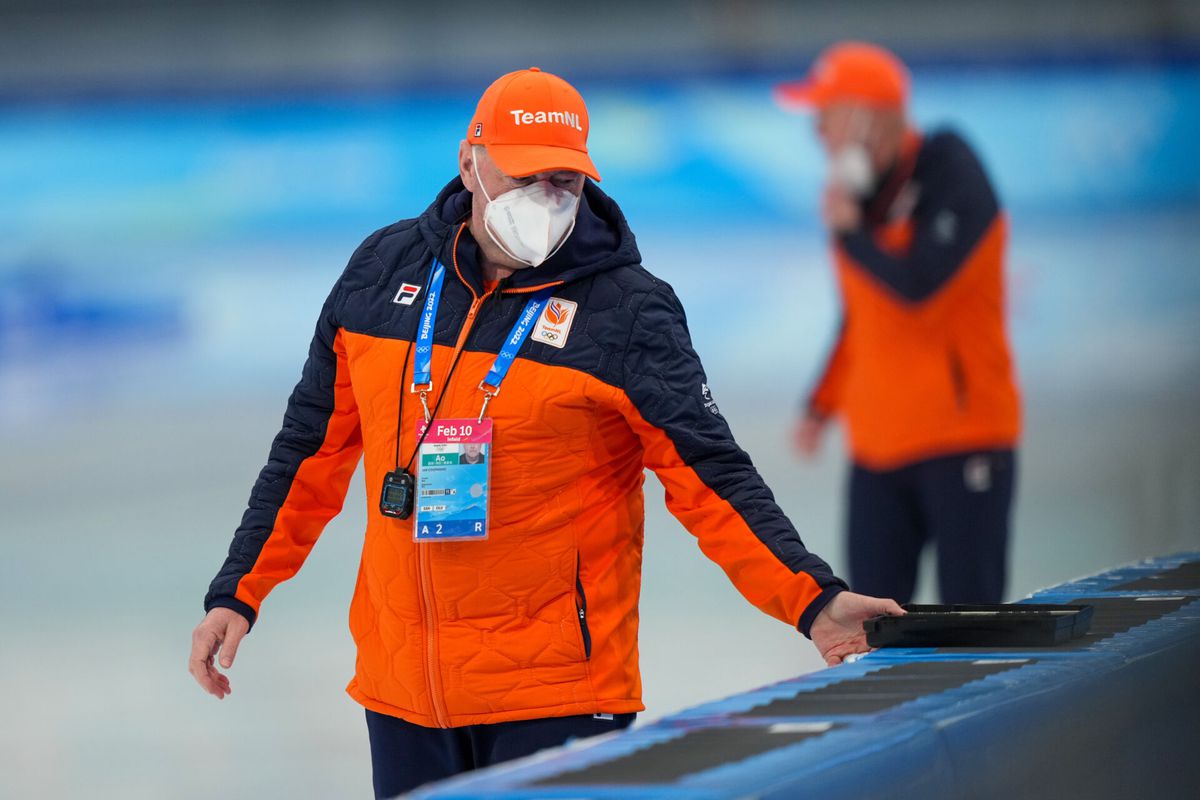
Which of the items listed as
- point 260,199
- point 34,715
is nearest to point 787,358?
point 260,199

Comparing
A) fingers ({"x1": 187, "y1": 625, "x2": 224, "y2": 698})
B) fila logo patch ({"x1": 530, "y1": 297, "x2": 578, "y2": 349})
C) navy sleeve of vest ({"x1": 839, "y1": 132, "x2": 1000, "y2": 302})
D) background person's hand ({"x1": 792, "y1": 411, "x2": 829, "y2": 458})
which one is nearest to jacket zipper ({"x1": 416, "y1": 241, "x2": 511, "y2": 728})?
fila logo patch ({"x1": 530, "y1": 297, "x2": 578, "y2": 349})

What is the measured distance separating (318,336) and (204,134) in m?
7.75

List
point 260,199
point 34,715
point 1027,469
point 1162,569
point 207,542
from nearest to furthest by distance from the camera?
point 1162,569, point 34,715, point 207,542, point 1027,469, point 260,199

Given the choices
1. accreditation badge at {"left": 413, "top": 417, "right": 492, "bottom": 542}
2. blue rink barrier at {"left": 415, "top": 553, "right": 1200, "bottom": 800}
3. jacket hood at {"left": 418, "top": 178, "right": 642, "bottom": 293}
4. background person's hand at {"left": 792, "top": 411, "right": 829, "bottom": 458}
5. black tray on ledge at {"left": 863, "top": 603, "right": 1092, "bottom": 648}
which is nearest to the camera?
blue rink barrier at {"left": 415, "top": 553, "right": 1200, "bottom": 800}

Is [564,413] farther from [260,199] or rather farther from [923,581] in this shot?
[260,199]

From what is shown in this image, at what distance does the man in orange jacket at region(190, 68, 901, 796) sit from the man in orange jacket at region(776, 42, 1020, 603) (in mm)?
1932

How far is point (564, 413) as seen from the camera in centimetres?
222

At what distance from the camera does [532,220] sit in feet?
7.40

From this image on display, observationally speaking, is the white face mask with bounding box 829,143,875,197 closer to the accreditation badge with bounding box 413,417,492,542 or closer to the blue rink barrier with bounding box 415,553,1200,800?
the blue rink barrier with bounding box 415,553,1200,800

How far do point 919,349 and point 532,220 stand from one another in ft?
7.39

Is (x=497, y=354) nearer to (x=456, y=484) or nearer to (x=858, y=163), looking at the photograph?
(x=456, y=484)

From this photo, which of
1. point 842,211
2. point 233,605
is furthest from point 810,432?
point 233,605

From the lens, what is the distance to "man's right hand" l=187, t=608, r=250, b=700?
2.33 meters

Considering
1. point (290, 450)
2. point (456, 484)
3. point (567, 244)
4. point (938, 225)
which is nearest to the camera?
point (456, 484)
